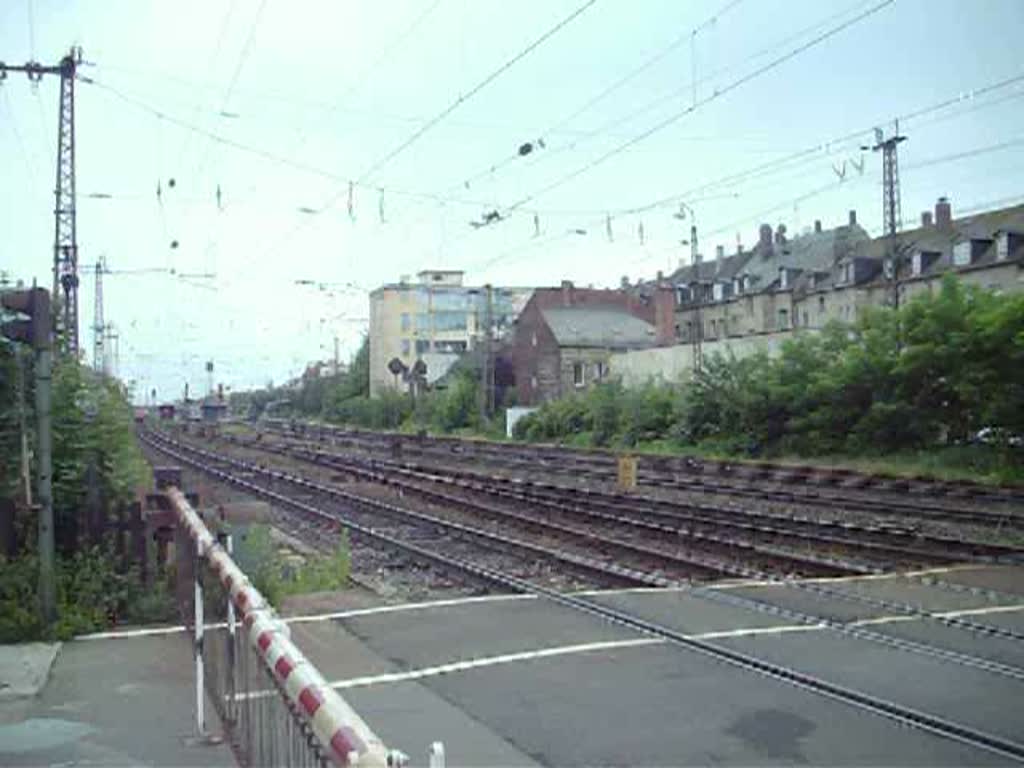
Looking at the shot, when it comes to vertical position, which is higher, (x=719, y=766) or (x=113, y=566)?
(x=113, y=566)

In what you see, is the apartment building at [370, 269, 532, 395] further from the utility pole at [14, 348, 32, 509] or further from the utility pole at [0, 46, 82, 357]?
the utility pole at [14, 348, 32, 509]

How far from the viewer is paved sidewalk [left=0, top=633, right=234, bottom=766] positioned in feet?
18.1

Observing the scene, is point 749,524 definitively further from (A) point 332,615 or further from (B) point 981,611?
(A) point 332,615

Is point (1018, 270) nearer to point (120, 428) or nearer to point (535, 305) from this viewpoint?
point (535, 305)

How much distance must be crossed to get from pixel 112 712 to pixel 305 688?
3529mm

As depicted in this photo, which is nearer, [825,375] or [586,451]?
[825,375]

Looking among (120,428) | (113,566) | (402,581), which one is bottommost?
(402,581)

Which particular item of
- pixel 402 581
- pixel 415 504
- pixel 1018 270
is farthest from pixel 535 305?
pixel 402 581

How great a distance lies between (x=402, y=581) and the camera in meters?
13.8

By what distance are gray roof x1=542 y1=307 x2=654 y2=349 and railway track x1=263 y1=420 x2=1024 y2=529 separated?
941 inches

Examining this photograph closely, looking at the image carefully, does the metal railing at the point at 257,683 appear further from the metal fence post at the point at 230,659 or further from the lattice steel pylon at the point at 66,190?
the lattice steel pylon at the point at 66,190

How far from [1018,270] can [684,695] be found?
167 ft

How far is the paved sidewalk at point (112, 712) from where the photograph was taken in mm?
5527

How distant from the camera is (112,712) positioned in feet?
20.8
